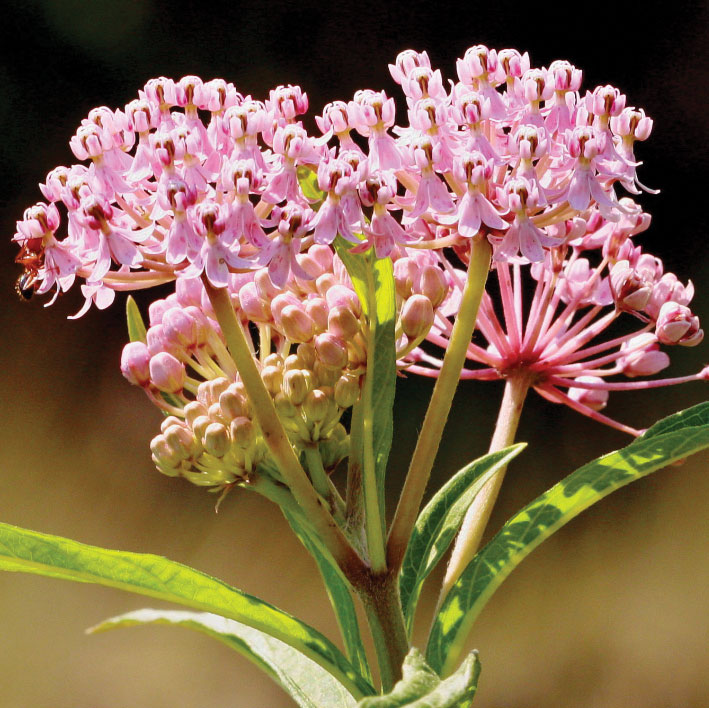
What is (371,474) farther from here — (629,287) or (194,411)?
(629,287)

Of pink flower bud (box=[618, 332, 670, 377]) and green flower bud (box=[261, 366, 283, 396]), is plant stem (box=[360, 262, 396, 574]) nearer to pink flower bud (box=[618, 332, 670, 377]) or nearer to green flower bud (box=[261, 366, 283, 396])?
green flower bud (box=[261, 366, 283, 396])

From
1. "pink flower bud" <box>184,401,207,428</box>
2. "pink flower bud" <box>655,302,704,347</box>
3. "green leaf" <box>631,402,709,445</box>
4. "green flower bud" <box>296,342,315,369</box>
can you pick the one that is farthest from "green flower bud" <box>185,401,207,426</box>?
"pink flower bud" <box>655,302,704,347</box>

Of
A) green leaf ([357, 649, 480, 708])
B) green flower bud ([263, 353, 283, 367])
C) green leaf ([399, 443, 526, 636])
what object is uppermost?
green flower bud ([263, 353, 283, 367])

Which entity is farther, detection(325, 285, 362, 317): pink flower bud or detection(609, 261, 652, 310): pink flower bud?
detection(609, 261, 652, 310): pink flower bud

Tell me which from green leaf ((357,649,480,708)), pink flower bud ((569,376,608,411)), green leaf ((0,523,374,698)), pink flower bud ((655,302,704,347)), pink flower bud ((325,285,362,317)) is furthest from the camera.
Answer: pink flower bud ((569,376,608,411))

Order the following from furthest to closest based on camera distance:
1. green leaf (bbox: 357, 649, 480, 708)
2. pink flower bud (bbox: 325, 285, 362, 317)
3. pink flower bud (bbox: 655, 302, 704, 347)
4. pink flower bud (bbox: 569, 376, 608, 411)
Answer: pink flower bud (bbox: 569, 376, 608, 411), pink flower bud (bbox: 655, 302, 704, 347), pink flower bud (bbox: 325, 285, 362, 317), green leaf (bbox: 357, 649, 480, 708)

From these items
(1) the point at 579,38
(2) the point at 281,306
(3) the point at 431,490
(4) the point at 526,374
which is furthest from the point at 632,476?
(1) the point at 579,38

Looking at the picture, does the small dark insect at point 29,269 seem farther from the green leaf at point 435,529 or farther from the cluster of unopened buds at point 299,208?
the green leaf at point 435,529

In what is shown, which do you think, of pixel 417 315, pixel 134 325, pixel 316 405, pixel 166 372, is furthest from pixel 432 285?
pixel 134 325

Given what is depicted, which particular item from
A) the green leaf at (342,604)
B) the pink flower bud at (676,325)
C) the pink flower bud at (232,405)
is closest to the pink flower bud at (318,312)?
the pink flower bud at (232,405)
